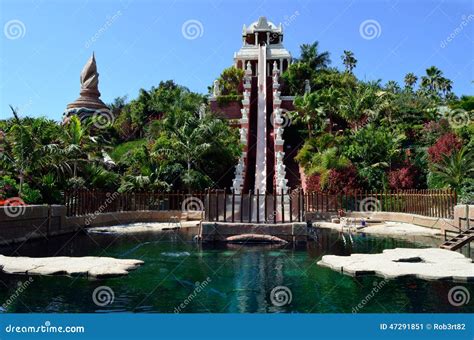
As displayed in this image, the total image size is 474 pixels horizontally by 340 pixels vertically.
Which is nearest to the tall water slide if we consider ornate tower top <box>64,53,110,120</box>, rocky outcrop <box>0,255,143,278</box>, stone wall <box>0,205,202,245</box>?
stone wall <box>0,205,202,245</box>

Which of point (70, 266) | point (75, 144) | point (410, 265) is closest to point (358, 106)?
point (75, 144)

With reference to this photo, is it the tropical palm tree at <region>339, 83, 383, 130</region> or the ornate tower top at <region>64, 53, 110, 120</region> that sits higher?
the ornate tower top at <region>64, 53, 110, 120</region>

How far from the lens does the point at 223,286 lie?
941 centimetres

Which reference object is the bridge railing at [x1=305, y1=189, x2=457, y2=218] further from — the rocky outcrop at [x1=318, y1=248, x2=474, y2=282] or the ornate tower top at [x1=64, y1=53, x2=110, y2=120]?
the ornate tower top at [x1=64, y1=53, x2=110, y2=120]

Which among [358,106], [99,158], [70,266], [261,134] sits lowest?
[70,266]

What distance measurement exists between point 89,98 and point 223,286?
3833 cm

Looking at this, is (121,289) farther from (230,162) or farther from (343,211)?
A: (230,162)

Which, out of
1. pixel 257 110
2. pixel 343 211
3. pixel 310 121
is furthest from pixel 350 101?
pixel 343 211

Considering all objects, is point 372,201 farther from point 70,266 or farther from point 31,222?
point 70,266

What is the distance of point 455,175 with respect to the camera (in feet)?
72.7

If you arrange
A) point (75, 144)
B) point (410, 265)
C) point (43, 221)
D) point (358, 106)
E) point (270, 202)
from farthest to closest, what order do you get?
point (358, 106), point (75, 144), point (270, 202), point (43, 221), point (410, 265)

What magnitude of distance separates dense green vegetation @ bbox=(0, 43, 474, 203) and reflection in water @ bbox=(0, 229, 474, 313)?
6978 millimetres

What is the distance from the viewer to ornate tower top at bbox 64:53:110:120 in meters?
41.7

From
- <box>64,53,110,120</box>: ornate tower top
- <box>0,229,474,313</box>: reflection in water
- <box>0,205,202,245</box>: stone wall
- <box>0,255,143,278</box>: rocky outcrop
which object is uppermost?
<box>64,53,110,120</box>: ornate tower top
